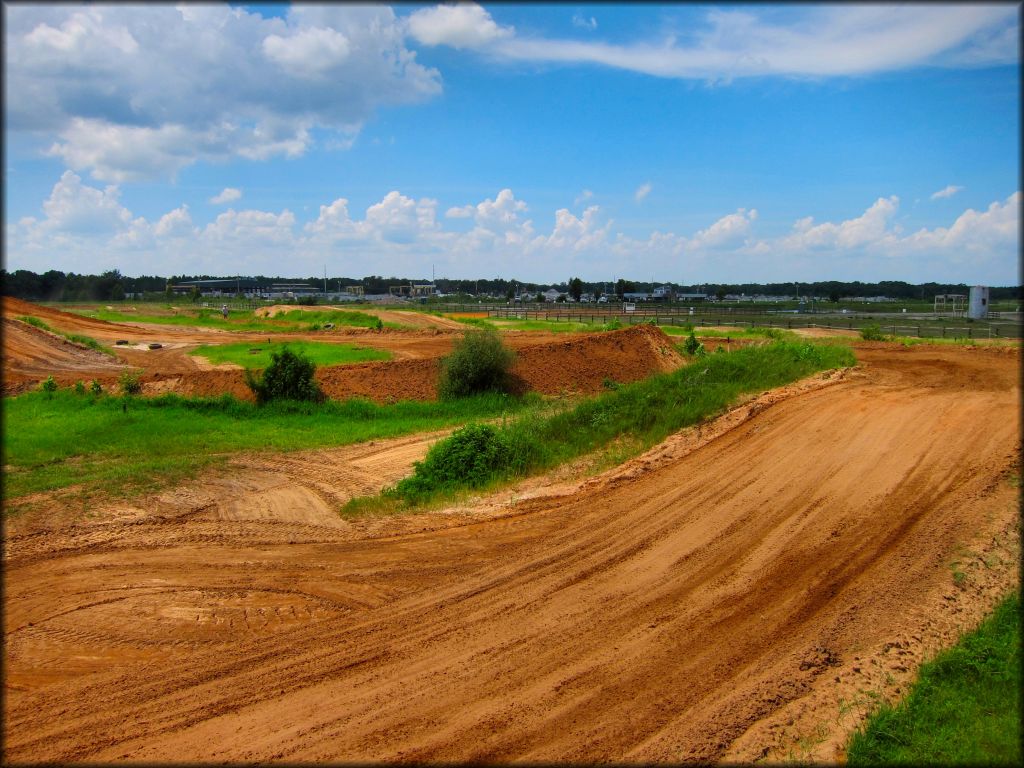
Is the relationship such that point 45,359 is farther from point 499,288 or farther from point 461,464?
point 499,288

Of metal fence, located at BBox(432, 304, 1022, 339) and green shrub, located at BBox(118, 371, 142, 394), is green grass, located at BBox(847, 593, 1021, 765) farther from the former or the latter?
green shrub, located at BBox(118, 371, 142, 394)

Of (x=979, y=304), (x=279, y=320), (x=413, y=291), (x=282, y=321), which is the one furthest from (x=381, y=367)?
(x=413, y=291)

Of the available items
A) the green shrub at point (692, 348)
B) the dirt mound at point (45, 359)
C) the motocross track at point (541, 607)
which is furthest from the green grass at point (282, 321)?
the motocross track at point (541, 607)

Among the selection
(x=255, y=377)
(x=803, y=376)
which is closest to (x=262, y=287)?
(x=255, y=377)

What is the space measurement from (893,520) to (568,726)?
612 cm

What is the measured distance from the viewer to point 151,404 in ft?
67.9

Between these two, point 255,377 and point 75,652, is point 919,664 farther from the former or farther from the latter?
point 255,377

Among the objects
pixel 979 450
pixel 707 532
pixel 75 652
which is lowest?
pixel 75 652

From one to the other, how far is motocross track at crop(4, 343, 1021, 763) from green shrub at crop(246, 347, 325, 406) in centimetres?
870

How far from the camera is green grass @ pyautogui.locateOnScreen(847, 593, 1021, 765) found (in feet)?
17.7

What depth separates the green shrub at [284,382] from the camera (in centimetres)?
2144

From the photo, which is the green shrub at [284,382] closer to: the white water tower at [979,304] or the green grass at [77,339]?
the green grass at [77,339]

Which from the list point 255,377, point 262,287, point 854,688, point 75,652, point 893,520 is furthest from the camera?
point 262,287

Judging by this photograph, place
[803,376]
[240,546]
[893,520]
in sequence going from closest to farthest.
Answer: [893,520] → [240,546] → [803,376]
